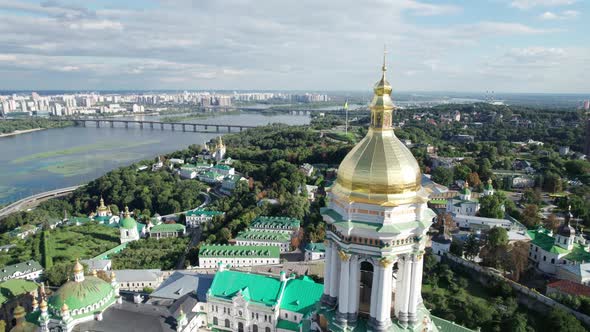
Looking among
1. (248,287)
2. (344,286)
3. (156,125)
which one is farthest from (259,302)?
(156,125)

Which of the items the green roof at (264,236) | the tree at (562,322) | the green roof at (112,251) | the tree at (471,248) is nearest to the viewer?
the tree at (562,322)

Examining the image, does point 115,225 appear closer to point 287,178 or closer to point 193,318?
point 287,178

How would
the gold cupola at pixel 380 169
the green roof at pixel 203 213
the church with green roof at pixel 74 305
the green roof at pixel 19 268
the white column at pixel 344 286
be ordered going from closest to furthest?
the gold cupola at pixel 380 169 → the white column at pixel 344 286 → the church with green roof at pixel 74 305 → the green roof at pixel 19 268 → the green roof at pixel 203 213

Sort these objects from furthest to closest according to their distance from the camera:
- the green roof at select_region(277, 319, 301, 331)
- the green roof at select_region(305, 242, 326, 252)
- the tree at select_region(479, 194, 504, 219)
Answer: the tree at select_region(479, 194, 504, 219)
the green roof at select_region(305, 242, 326, 252)
the green roof at select_region(277, 319, 301, 331)

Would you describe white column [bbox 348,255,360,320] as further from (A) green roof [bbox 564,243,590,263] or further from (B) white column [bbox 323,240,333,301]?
(A) green roof [bbox 564,243,590,263]

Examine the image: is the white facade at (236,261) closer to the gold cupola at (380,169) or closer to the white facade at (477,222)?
the white facade at (477,222)

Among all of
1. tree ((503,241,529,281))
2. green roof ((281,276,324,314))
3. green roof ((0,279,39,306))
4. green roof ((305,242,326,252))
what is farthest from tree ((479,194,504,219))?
green roof ((0,279,39,306))

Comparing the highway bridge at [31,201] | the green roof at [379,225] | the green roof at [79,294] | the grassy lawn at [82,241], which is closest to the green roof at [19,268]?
the grassy lawn at [82,241]
